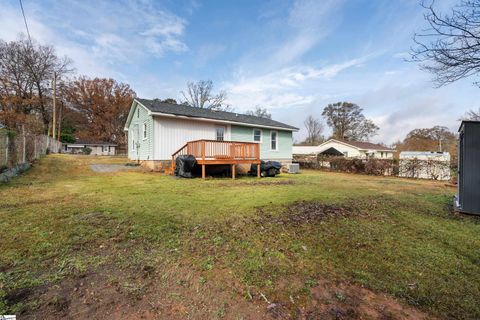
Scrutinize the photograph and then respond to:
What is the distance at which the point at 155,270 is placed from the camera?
2742 millimetres

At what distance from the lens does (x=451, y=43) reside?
517cm

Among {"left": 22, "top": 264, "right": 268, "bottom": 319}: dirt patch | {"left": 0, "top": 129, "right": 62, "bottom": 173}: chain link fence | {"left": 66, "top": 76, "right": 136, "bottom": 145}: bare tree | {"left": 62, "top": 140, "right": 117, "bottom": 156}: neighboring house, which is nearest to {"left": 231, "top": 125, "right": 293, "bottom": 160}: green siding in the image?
{"left": 0, "top": 129, "right": 62, "bottom": 173}: chain link fence

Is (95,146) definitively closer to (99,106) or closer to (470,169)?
(99,106)

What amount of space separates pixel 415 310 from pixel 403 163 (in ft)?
55.6

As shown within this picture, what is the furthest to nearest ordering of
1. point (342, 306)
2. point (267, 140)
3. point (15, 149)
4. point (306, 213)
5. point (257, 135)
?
point (267, 140) → point (257, 135) → point (15, 149) → point (306, 213) → point (342, 306)

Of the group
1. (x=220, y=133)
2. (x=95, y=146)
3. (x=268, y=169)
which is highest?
(x=95, y=146)

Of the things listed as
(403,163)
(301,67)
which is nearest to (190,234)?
(301,67)

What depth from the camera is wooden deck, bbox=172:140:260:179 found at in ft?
36.8

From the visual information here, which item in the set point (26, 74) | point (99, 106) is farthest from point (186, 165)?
point (99, 106)

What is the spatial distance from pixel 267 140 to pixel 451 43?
43.0 feet

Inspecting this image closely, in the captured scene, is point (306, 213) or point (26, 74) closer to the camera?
point (306, 213)

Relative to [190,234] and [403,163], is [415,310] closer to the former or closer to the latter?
[190,234]

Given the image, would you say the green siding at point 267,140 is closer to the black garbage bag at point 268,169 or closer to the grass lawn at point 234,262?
the black garbage bag at point 268,169

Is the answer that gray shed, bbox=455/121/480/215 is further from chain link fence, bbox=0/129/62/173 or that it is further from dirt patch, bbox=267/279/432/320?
chain link fence, bbox=0/129/62/173
